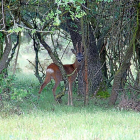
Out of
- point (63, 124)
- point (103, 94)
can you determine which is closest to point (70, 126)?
point (63, 124)

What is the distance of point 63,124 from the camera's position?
22.5ft

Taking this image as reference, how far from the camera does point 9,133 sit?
6.12 m

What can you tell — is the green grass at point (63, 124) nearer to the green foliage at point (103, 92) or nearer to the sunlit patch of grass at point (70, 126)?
the sunlit patch of grass at point (70, 126)

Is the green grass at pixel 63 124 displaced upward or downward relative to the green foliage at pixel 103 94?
upward

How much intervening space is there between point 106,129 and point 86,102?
3.27 m

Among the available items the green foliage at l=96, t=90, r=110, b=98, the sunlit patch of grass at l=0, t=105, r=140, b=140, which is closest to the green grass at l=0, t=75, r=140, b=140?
the sunlit patch of grass at l=0, t=105, r=140, b=140

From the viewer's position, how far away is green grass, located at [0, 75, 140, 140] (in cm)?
585

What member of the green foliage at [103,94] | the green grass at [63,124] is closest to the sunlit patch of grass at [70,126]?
the green grass at [63,124]

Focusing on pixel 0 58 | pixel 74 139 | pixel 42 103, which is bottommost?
pixel 42 103

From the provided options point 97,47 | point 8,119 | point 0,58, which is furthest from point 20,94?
point 97,47

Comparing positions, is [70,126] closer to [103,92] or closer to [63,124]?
[63,124]

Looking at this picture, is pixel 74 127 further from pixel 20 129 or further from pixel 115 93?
pixel 115 93

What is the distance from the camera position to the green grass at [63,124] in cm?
585

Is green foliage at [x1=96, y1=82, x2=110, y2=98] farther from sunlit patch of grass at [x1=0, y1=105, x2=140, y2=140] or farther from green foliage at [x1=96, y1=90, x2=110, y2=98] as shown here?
sunlit patch of grass at [x1=0, y1=105, x2=140, y2=140]
